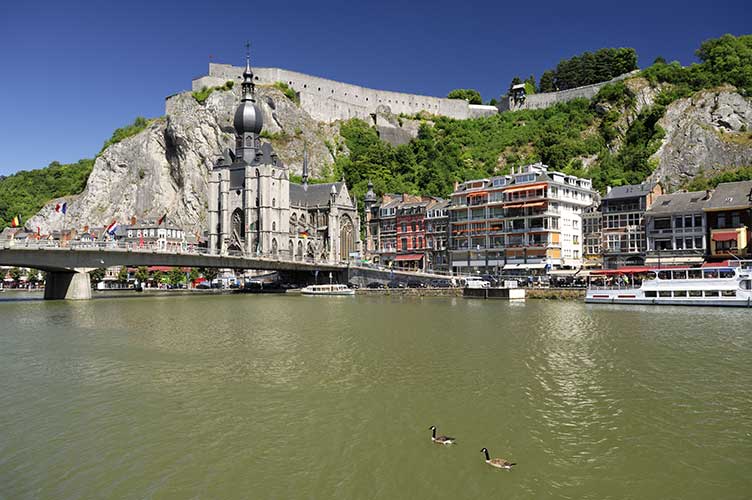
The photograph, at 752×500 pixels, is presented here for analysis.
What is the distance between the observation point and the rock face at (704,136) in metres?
90.2

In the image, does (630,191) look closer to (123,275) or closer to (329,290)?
(329,290)

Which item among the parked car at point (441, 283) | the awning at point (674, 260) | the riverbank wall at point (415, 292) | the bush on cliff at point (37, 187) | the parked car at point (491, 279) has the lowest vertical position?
the riverbank wall at point (415, 292)

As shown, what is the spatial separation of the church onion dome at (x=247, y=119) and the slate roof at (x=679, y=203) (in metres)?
64.3

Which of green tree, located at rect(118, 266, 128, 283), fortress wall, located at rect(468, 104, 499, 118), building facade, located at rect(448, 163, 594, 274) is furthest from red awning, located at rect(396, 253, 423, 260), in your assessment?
fortress wall, located at rect(468, 104, 499, 118)

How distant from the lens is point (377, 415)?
16.3m

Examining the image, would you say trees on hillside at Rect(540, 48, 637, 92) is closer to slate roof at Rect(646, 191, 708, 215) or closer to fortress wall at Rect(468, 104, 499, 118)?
fortress wall at Rect(468, 104, 499, 118)

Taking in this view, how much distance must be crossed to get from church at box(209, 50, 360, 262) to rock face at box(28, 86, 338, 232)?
1065cm

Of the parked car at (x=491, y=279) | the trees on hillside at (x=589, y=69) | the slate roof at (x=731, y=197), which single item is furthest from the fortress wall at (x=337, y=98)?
the slate roof at (x=731, y=197)

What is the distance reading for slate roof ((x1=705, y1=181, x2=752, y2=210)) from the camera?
57469 mm

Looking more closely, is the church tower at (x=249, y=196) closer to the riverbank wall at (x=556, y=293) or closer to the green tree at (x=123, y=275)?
the green tree at (x=123, y=275)

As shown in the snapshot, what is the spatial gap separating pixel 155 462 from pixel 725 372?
60.8 feet

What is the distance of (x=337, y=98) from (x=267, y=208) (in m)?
50.3

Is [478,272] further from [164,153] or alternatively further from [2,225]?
[2,225]

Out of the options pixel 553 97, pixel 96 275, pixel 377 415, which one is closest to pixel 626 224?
pixel 377 415
